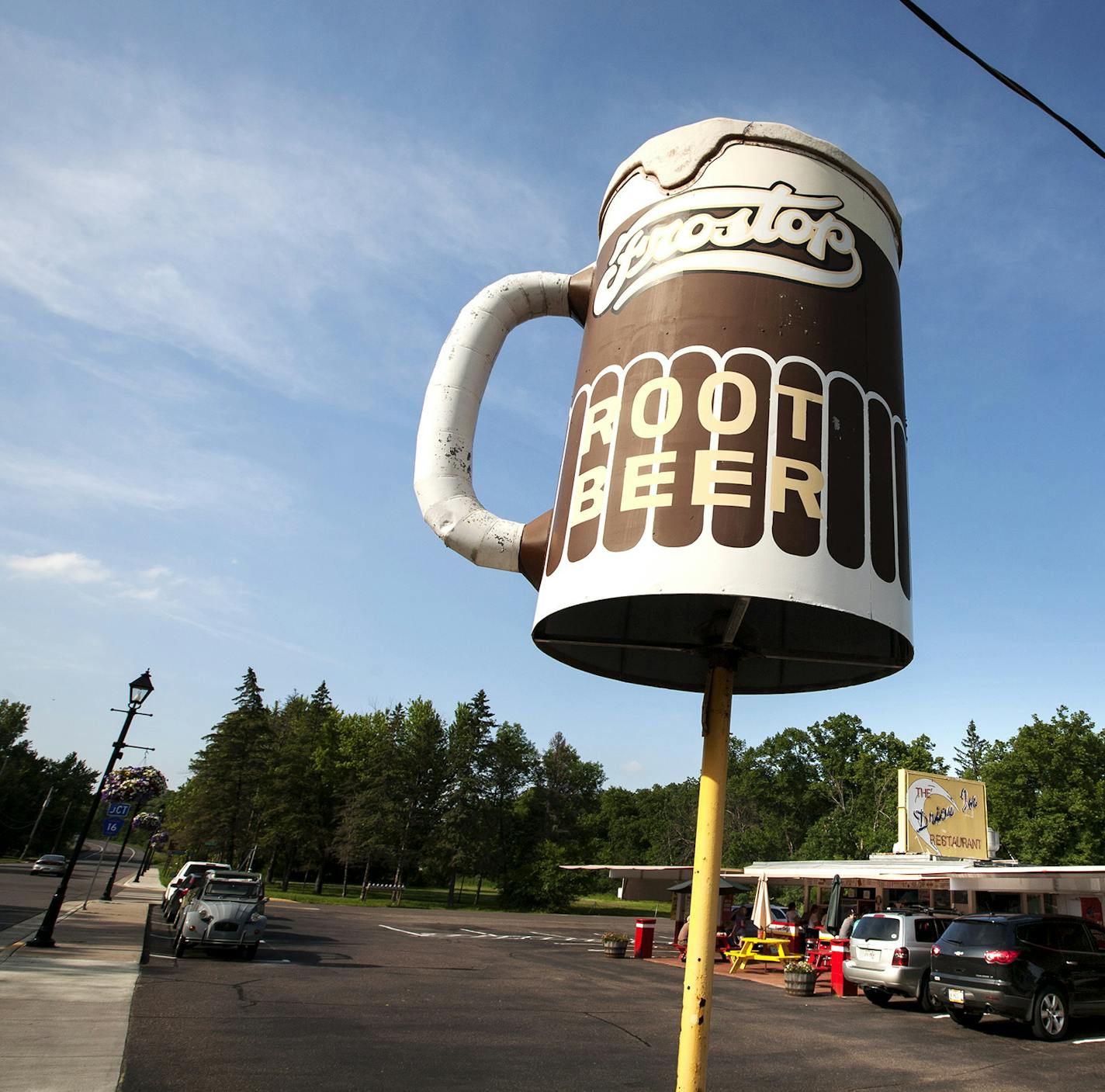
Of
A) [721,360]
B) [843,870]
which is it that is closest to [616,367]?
[721,360]

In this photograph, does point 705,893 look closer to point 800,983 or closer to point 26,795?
point 800,983

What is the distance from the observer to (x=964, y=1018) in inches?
524

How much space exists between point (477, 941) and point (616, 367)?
24211mm

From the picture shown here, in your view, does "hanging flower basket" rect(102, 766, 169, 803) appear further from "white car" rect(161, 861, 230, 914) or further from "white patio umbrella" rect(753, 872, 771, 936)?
"white patio umbrella" rect(753, 872, 771, 936)

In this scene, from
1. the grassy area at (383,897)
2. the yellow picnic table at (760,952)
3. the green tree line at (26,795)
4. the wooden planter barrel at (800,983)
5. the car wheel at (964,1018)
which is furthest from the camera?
the green tree line at (26,795)

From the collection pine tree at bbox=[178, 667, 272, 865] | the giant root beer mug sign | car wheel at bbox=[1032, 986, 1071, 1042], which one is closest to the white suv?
car wheel at bbox=[1032, 986, 1071, 1042]

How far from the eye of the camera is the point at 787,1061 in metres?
9.66

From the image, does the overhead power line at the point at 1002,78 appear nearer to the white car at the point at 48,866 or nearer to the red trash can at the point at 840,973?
the red trash can at the point at 840,973

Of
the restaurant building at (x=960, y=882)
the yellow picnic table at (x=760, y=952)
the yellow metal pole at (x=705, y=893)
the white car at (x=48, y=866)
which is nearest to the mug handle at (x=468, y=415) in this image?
the yellow metal pole at (x=705, y=893)

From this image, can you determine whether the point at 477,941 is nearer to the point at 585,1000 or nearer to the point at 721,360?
the point at 585,1000

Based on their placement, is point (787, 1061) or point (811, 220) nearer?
point (811, 220)

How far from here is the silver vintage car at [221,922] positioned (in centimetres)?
1542

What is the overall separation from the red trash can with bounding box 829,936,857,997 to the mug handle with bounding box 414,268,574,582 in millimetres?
15790

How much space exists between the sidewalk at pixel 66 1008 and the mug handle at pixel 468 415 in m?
5.94
